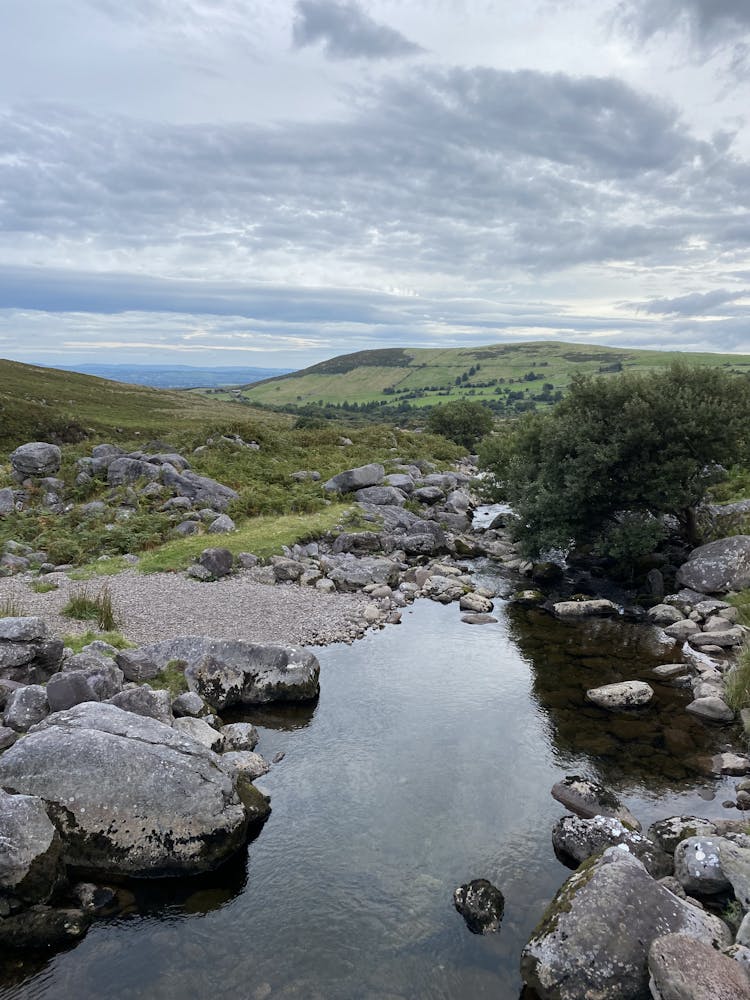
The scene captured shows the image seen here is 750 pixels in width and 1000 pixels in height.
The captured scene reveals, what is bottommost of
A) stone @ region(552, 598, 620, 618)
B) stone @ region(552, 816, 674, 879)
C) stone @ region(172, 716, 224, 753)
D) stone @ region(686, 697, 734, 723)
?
stone @ region(552, 598, 620, 618)

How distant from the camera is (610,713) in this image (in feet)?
65.6

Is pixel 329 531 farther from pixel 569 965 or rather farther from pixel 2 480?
pixel 569 965

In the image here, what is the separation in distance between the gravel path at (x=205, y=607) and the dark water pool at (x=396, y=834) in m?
2.73

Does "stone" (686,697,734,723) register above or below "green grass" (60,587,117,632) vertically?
below

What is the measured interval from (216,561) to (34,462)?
20.7 metres

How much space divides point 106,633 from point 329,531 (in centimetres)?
1777

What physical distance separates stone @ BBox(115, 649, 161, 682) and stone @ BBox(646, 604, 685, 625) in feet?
67.3

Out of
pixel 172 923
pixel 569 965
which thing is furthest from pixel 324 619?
pixel 569 965

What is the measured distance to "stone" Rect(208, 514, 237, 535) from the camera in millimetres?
37344

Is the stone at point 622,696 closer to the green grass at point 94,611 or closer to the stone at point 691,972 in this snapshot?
the stone at point 691,972

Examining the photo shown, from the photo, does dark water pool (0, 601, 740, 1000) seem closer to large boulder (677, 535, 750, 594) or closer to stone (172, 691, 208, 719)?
stone (172, 691, 208, 719)

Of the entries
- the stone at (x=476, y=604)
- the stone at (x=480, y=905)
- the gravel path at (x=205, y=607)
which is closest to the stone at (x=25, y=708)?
the gravel path at (x=205, y=607)

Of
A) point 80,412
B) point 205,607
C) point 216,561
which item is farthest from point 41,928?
point 80,412

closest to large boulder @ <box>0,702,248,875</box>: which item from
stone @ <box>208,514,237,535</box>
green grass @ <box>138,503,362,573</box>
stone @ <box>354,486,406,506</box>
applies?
green grass @ <box>138,503,362,573</box>
